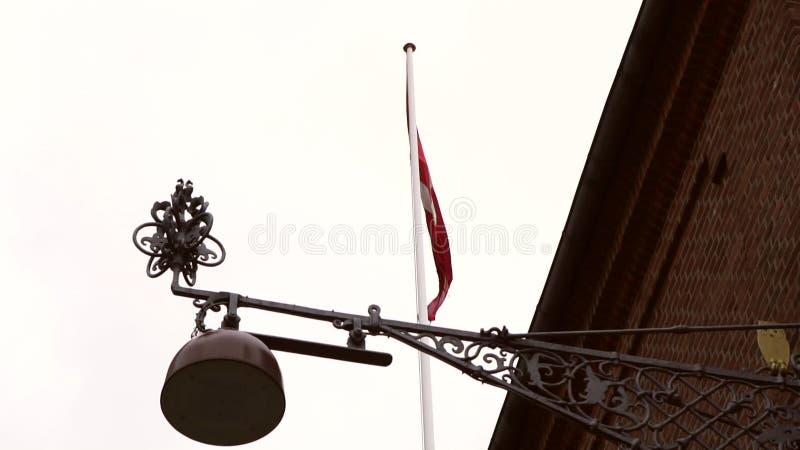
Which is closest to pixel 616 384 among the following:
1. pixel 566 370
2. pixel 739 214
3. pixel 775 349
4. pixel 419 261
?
pixel 566 370

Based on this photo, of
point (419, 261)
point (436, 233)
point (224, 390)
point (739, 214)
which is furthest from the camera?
point (436, 233)

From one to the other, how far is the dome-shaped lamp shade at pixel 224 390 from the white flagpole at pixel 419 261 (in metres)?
7.06

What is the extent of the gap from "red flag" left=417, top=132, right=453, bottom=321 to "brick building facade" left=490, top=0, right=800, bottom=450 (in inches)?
165

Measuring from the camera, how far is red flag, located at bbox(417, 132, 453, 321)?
16.8 m

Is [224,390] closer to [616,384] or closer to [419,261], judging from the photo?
[616,384]

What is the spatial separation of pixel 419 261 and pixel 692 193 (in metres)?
5.73

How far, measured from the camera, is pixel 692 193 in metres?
11.0

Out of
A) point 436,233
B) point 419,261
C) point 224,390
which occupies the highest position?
point 436,233

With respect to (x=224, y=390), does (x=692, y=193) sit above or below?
above

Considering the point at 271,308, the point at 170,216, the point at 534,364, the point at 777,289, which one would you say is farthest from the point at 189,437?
the point at 777,289

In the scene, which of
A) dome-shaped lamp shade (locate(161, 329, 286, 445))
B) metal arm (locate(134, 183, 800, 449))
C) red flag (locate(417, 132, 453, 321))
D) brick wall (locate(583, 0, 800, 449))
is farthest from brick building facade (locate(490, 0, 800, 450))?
red flag (locate(417, 132, 453, 321))

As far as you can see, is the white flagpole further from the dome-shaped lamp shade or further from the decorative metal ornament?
the dome-shaped lamp shade

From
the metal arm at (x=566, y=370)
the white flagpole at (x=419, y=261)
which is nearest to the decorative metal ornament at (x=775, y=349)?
the metal arm at (x=566, y=370)

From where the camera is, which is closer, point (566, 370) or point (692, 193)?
point (566, 370)
